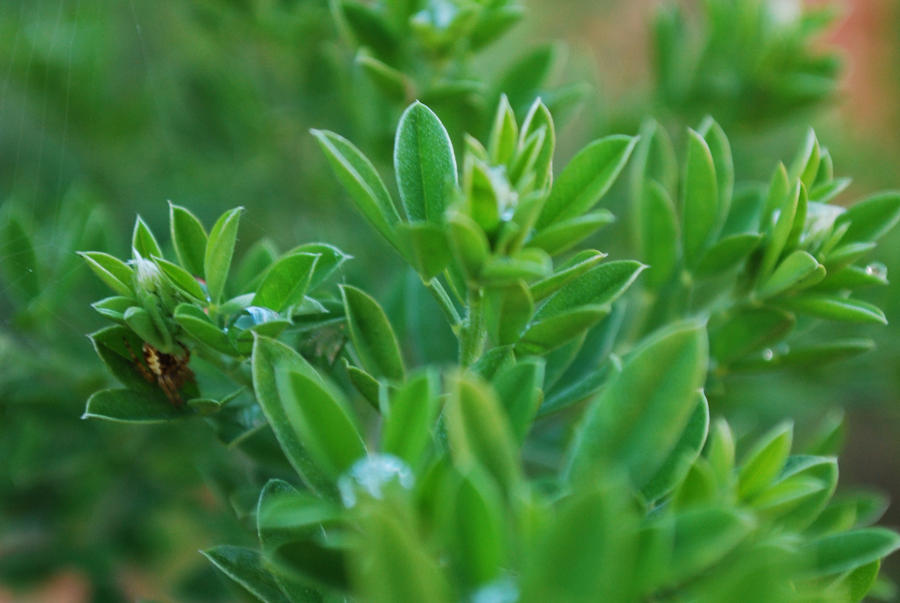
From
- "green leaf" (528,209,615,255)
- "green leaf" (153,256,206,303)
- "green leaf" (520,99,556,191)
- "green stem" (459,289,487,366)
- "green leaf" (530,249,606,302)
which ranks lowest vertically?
"green stem" (459,289,487,366)

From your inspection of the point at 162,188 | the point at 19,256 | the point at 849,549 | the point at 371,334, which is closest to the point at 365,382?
the point at 371,334

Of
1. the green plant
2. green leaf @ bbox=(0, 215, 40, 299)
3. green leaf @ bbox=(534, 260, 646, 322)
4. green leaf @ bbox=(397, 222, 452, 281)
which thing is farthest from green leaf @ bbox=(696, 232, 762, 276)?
green leaf @ bbox=(0, 215, 40, 299)

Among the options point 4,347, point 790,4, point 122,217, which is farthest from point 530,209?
Result: point 122,217

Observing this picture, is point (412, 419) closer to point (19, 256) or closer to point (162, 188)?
point (19, 256)

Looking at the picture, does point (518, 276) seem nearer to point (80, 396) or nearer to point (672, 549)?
point (672, 549)

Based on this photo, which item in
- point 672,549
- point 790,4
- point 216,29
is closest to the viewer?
point 672,549

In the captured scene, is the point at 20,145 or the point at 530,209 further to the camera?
the point at 20,145

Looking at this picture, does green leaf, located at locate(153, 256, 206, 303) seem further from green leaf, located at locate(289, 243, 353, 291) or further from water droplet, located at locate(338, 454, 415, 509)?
water droplet, located at locate(338, 454, 415, 509)

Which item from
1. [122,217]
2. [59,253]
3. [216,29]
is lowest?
[122,217]
